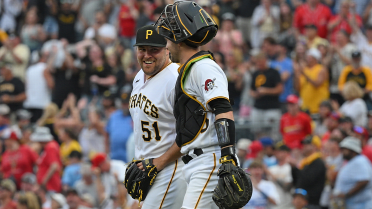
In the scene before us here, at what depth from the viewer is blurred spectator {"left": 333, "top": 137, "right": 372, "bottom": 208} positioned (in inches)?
335

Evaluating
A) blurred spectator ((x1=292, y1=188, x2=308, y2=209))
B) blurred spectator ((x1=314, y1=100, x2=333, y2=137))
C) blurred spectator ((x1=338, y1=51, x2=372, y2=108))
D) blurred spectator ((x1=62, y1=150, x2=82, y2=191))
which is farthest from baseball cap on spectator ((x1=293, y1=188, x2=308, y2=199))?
blurred spectator ((x1=62, y1=150, x2=82, y2=191))

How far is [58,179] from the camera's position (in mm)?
10984

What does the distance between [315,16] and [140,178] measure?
32.4 feet

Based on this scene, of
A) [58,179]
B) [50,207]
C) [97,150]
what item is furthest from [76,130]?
[50,207]

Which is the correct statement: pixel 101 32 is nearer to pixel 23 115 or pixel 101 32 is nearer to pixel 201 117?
pixel 23 115

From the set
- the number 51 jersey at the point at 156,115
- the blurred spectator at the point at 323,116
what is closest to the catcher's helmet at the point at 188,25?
the number 51 jersey at the point at 156,115

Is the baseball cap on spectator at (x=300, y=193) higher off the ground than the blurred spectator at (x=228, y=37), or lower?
lower

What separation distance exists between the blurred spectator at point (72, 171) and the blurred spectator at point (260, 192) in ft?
11.2

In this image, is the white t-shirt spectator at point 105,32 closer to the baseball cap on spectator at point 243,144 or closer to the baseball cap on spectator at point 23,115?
the baseball cap on spectator at point 23,115

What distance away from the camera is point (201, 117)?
4445 mm

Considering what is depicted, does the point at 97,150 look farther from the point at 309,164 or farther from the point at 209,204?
the point at 209,204

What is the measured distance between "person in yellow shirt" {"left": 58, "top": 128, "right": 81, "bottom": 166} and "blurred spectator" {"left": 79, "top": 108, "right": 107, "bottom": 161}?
0.45 meters

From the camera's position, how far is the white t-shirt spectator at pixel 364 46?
12031 millimetres

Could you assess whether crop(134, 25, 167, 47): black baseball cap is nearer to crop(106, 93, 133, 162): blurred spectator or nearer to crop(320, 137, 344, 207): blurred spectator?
crop(320, 137, 344, 207): blurred spectator
